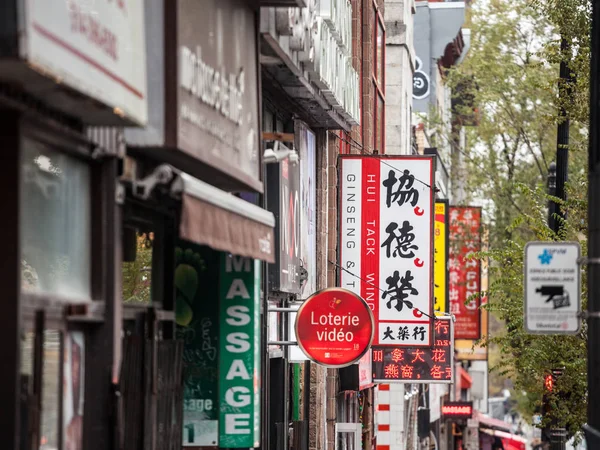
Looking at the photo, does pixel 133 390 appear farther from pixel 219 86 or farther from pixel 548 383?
pixel 548 383

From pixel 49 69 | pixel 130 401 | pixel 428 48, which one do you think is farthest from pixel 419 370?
pixel 428 48

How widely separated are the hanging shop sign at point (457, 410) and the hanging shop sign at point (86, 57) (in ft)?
142

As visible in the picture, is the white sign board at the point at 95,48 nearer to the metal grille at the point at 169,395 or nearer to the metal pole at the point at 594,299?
the metal grille at the point at 169,395

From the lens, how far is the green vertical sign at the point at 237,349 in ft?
38.2

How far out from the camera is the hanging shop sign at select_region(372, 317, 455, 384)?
21906 millimetres

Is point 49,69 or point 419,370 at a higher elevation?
point 49,69

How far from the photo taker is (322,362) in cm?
1533

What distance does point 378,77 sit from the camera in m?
26.5

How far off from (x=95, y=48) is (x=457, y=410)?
44569mm

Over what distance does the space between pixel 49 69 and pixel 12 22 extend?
1.11 ft

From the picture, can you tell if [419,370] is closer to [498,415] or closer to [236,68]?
[236,68]

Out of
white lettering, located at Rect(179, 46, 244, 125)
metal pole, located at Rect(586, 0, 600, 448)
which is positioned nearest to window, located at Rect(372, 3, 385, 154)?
white lettering, located at Rect(179, 46, 244, 125)

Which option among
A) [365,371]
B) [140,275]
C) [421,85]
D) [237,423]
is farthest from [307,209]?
[421,85]

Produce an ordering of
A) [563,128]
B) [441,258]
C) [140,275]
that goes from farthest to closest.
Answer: [441,258] < [563,128] < [140,275]
